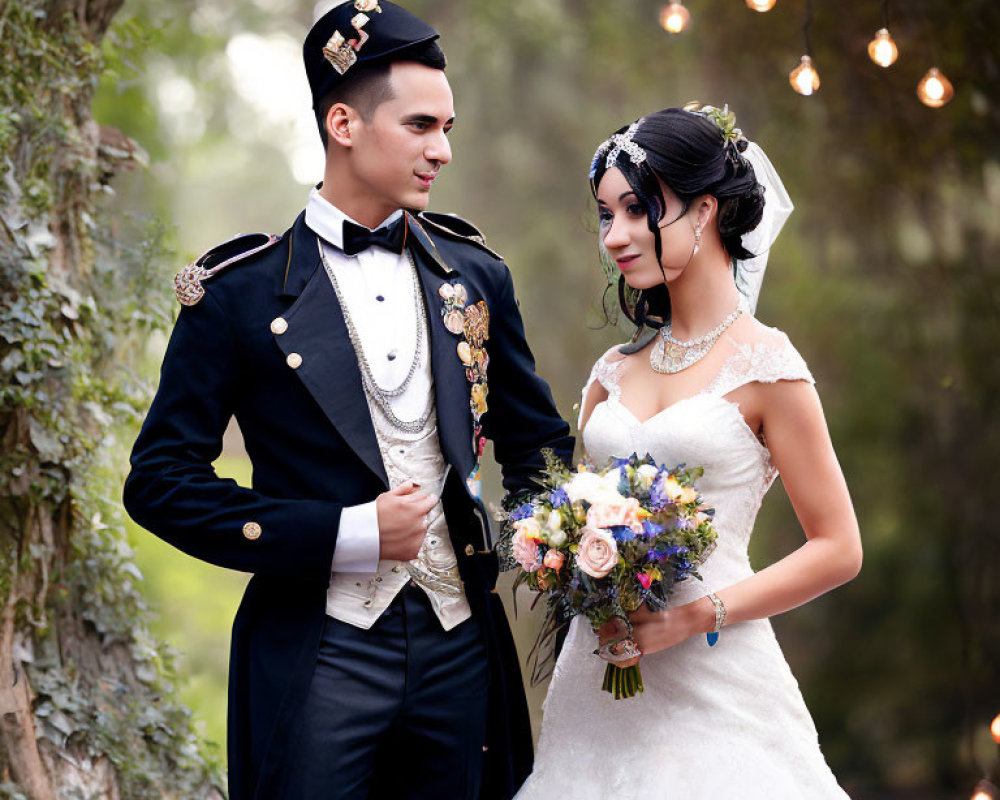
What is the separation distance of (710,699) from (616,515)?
53 cm

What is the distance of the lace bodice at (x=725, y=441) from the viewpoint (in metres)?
2.30

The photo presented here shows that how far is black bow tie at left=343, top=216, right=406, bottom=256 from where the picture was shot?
7.40 ft

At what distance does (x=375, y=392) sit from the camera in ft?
7.15

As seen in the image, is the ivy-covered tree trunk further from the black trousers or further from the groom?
the black trousers

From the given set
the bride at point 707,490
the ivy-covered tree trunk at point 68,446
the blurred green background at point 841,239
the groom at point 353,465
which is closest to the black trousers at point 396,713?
the groom at point 353,465

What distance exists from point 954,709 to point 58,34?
5.27 m

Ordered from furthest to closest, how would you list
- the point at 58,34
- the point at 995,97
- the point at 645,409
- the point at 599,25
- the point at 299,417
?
1. the point at 599,25
2. the point at 995,97
3. the point at 58,34
4. the point at 645,409
5. the point at 299,417

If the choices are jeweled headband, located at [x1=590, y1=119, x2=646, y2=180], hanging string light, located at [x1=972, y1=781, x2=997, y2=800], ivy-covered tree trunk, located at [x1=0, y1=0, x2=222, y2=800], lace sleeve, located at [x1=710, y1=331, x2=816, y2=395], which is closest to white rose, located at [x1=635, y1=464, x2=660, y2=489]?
lace sleeve, located at [x1=710, y1=331, x2=816, y2=395]

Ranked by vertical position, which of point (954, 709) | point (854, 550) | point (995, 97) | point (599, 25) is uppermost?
point (599, 25)

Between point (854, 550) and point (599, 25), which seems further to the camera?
point (599, 25)

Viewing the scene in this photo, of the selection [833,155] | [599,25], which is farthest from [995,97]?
[599,25]

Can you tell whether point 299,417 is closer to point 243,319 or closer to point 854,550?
point 243,319

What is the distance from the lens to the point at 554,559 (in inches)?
80.0

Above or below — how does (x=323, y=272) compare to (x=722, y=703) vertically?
above
